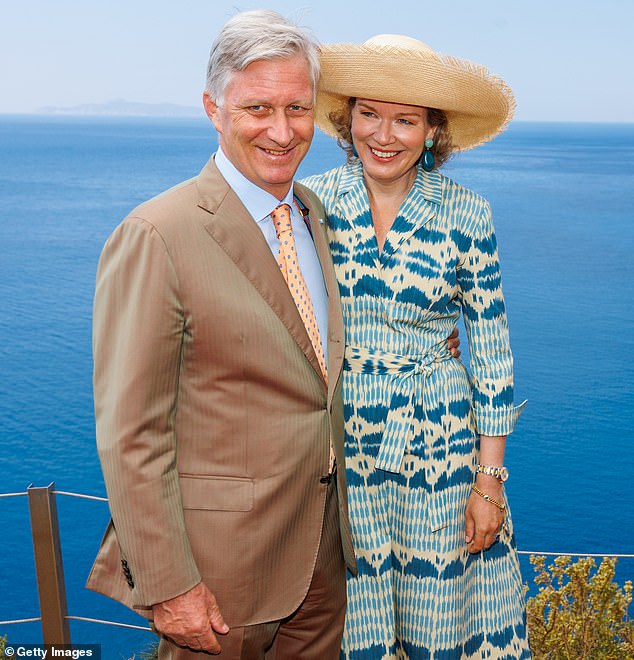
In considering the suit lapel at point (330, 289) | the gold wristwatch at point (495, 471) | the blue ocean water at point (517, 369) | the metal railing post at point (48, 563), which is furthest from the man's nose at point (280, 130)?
the blue ocean water at point (517, 369)

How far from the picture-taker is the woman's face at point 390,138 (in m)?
2.06

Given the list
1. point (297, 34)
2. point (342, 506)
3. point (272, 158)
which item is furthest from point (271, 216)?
point (342, 506)

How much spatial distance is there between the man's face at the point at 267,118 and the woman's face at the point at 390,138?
0.28 meters

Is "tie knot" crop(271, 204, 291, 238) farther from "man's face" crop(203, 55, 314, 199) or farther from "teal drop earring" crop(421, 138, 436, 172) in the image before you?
"teal drop earring" crop(421, 138, 436, 172)

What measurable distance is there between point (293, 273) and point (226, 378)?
298 mm

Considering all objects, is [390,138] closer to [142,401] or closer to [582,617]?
[142,401]

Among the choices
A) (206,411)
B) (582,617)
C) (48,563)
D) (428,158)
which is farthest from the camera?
(582,617)

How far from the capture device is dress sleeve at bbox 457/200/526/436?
205cm

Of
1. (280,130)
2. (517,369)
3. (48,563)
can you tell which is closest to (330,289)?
(280,130)

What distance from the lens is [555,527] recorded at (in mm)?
24141

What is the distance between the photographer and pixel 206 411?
1710 mm

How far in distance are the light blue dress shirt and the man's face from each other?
0.06 ft

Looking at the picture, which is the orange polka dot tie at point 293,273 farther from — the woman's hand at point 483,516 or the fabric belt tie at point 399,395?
the woman's hand at point 483,516

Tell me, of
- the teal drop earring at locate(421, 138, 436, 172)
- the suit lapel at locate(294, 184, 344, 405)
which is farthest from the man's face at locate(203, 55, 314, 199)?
the teal drop earring at locate(421, 138, 436, 172)
